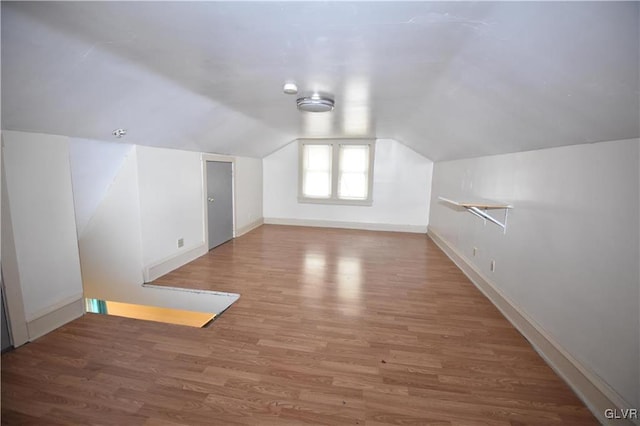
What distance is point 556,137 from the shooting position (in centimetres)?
204

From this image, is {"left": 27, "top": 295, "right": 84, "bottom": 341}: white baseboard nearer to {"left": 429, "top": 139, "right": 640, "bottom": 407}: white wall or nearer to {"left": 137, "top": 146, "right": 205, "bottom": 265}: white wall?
{"left": 137, "top": 146, "right": 205, "bottom": 265}: white wall

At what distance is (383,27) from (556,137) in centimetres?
158

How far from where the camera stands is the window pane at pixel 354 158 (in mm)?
6582

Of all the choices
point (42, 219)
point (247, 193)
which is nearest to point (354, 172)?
point (247, 193)

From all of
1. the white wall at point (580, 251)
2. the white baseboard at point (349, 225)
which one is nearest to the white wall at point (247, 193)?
the white baseboard at point (349, 225)

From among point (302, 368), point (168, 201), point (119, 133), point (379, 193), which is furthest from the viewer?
point (379, 193)

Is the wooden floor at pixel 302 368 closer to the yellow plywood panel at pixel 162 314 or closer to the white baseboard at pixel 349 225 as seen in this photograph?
the yellow plywood panel at pixel 162 314

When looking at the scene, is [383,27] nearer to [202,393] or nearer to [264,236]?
[202,393]

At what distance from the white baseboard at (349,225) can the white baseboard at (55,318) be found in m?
4.63

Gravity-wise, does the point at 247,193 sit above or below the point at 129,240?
above

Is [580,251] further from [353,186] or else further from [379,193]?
[353,186]

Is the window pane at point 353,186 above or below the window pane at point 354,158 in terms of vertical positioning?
below

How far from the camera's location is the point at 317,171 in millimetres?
6891

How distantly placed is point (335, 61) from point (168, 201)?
3011mm
